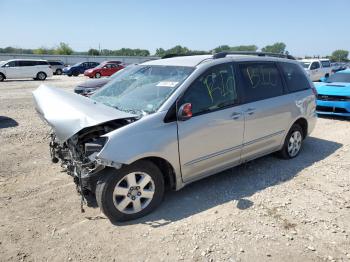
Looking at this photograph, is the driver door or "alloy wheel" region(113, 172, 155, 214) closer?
"alloy wheel" region(113, 172, 155, 214)

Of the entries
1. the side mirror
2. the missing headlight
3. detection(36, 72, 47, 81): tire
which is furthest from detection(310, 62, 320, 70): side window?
detection(36, 72, 47, 81): tire

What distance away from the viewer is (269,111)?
4.81m

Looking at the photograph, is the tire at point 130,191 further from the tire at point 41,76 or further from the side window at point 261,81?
the tire at point 41,76

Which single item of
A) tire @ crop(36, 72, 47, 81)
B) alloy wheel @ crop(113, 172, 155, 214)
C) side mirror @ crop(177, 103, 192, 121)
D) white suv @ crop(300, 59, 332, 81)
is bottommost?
alloy wheel @ crop(113, 172, 155, 214)

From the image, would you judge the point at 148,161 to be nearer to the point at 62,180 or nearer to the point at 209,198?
the point at 209,198

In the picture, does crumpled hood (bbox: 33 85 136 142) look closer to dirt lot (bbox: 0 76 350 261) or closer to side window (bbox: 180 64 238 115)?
side window (bbox: 180 64 238 115)

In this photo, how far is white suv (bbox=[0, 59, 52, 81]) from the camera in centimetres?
2495

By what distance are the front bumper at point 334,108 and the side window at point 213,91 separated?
18.8ft

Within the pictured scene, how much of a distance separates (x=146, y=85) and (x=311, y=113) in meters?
3.33

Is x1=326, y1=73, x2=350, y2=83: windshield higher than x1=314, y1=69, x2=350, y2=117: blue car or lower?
higher

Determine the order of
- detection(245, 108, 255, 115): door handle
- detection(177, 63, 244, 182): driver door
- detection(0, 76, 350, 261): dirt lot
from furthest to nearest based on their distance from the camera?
detection(245, 108, 255, 115): door handle < detection(177, 63, 244, 182): driver door < detection(0, 76, 350, 261): dirt lot

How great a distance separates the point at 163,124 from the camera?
3598mm

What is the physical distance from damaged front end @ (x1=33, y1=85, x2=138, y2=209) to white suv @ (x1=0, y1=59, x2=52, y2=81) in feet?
79.6

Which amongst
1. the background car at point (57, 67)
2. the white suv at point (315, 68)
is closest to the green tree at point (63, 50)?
the background car at point (57, 67)
